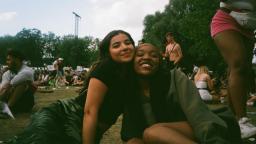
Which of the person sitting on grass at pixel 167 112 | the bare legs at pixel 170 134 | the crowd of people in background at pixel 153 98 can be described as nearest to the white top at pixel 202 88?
the crowd of people in background at pixel 153 98

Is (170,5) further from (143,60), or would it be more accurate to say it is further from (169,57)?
(143,60)

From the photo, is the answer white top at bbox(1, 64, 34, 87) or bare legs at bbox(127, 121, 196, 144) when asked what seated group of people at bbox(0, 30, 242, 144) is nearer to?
bare legs at bbox(127, 121, 196, 144)

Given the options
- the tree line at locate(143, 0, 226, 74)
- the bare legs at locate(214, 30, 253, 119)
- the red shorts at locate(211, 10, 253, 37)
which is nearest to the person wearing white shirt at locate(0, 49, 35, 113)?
the red shorts at locate(211, 10, 253, 37)

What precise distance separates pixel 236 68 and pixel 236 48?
206 mm

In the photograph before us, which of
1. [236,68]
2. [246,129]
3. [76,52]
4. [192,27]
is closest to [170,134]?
[246,129]

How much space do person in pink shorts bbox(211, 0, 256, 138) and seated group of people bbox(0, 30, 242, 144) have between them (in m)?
0.64

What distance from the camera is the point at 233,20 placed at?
4445 millimetres

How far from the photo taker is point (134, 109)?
374 centimetres

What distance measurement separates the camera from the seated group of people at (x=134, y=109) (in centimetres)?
341

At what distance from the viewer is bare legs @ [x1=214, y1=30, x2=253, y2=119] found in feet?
14.1

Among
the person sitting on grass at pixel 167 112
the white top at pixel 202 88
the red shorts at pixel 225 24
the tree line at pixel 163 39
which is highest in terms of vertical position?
the tree line at pixel 163 39

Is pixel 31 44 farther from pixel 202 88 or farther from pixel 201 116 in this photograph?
pixel 201 116

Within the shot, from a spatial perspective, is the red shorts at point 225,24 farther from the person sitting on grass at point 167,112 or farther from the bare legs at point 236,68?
the person sitting on grass at point 167,112

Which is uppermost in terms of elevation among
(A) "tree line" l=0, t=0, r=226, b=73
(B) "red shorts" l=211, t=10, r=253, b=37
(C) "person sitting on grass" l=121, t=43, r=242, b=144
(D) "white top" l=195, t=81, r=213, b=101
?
(A) "tree line" l=0, t=0, r=226, b=73
